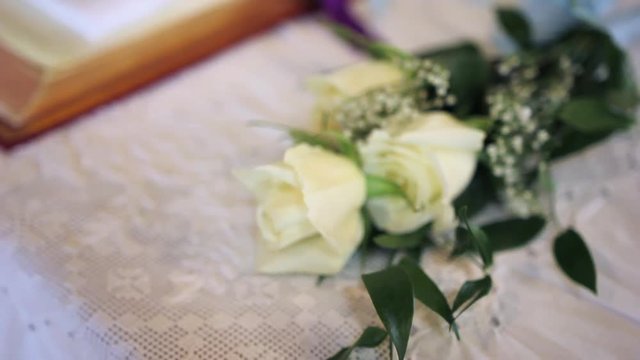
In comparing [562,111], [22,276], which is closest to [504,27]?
[562,111]

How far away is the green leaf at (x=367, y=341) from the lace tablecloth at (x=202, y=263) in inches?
0.7

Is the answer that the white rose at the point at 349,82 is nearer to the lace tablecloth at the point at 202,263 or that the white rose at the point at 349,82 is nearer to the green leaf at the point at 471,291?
the lace tablecloth at the point at 202,263

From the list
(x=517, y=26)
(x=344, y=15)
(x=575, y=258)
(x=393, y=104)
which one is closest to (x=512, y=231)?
(x=575, y=258)

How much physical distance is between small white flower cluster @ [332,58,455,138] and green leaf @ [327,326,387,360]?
0.19 m

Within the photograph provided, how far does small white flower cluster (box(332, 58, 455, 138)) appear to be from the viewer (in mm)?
568

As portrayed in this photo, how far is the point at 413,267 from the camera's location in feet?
1.59

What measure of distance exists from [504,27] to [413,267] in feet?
1.31

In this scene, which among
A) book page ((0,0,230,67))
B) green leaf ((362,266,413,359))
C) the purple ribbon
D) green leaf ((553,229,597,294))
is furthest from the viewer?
Result: the purple ribbon

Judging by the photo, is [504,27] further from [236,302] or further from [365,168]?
[236,302]

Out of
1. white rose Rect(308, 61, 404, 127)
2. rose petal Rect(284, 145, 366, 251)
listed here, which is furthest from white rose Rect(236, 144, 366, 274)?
white rose Rect(308, 61, 404, 127)

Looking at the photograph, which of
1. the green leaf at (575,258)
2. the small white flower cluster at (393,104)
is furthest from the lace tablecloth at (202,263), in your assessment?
the small white flower cluster at (393,104)

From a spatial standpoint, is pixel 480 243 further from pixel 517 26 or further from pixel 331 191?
pixel 517 26

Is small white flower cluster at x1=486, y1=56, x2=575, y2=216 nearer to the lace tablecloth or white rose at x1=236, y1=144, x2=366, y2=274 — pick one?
the lace tablecloth

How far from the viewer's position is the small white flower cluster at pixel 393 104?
22.4 inches
